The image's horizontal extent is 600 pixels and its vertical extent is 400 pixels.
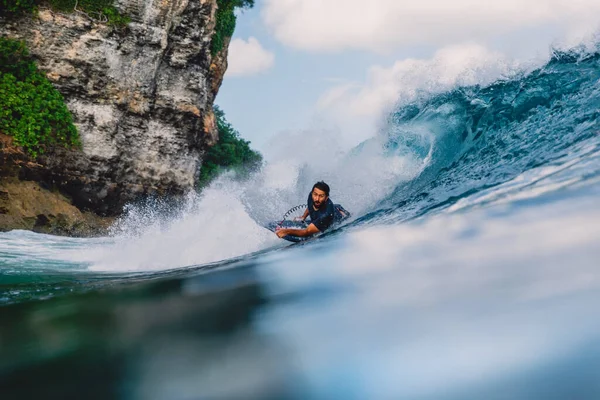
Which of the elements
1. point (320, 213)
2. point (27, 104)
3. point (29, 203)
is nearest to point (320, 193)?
point (320, 213)

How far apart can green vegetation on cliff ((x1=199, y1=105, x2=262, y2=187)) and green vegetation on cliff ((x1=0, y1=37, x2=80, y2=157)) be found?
3722 mm

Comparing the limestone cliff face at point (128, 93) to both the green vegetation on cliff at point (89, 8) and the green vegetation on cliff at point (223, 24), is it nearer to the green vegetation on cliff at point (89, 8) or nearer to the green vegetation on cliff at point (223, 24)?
the green vegetation on cliff at point (89, 8)

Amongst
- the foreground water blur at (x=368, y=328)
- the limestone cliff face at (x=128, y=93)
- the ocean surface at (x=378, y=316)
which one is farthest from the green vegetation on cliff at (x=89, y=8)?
the foreground water blur at (x=368, y=328)

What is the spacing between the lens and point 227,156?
547 inches

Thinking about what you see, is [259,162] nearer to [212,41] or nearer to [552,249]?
[212,41]

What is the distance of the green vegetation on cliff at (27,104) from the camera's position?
27.5 feet

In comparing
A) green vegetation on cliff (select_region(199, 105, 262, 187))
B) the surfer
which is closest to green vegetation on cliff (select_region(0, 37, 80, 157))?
green vegetation on cliff (select_region(199, 105, 262, 187))

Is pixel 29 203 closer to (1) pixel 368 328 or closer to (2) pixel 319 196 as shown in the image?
(2) pixel 319 196

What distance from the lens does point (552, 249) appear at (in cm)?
180

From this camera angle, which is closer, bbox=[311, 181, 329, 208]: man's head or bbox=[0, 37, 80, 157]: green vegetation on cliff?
bbox=[311, 181, 329, 208]: man's head

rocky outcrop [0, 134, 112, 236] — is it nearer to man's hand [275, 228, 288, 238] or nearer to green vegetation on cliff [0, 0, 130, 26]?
green vegetation on cliff [0, 0, 130, 26]

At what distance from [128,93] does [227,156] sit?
15.0ft

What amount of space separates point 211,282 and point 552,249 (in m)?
1.58

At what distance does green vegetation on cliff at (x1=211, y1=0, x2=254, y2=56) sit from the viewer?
11355mm
